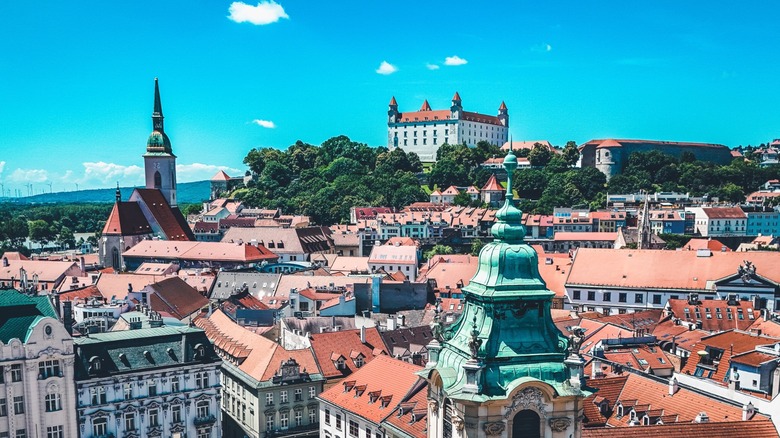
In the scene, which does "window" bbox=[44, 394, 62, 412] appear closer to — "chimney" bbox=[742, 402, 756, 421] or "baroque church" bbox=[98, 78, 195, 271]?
"chimney" bbox=[742, 402, 756, 421]

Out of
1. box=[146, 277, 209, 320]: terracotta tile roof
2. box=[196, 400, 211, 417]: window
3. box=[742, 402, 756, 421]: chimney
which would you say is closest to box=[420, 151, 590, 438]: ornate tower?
box=[742, 402, 756, 421]: chimney

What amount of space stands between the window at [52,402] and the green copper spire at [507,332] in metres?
32.7

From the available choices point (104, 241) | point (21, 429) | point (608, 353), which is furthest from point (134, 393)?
point (104, 241)

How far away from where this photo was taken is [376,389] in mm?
40906

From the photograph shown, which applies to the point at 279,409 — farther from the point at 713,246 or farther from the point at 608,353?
the point at 713,246

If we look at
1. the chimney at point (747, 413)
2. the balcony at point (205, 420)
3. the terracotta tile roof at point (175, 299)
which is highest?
the chimney at point (747, 413)

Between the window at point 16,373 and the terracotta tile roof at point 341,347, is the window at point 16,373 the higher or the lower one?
the higher one

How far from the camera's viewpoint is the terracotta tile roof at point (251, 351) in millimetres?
49125

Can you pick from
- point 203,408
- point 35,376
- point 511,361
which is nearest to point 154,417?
point 203,408

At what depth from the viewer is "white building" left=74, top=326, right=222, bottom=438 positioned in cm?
4250

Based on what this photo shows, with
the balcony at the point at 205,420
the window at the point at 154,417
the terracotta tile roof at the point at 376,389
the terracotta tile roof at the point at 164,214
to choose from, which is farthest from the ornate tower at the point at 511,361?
the terracotta tile roof at the point at 164,214

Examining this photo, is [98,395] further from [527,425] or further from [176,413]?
[527,425]

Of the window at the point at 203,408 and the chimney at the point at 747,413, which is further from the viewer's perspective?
the window at the point at 203,408

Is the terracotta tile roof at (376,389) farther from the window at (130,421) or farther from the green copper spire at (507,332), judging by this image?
the green copper spire at (507,332)
